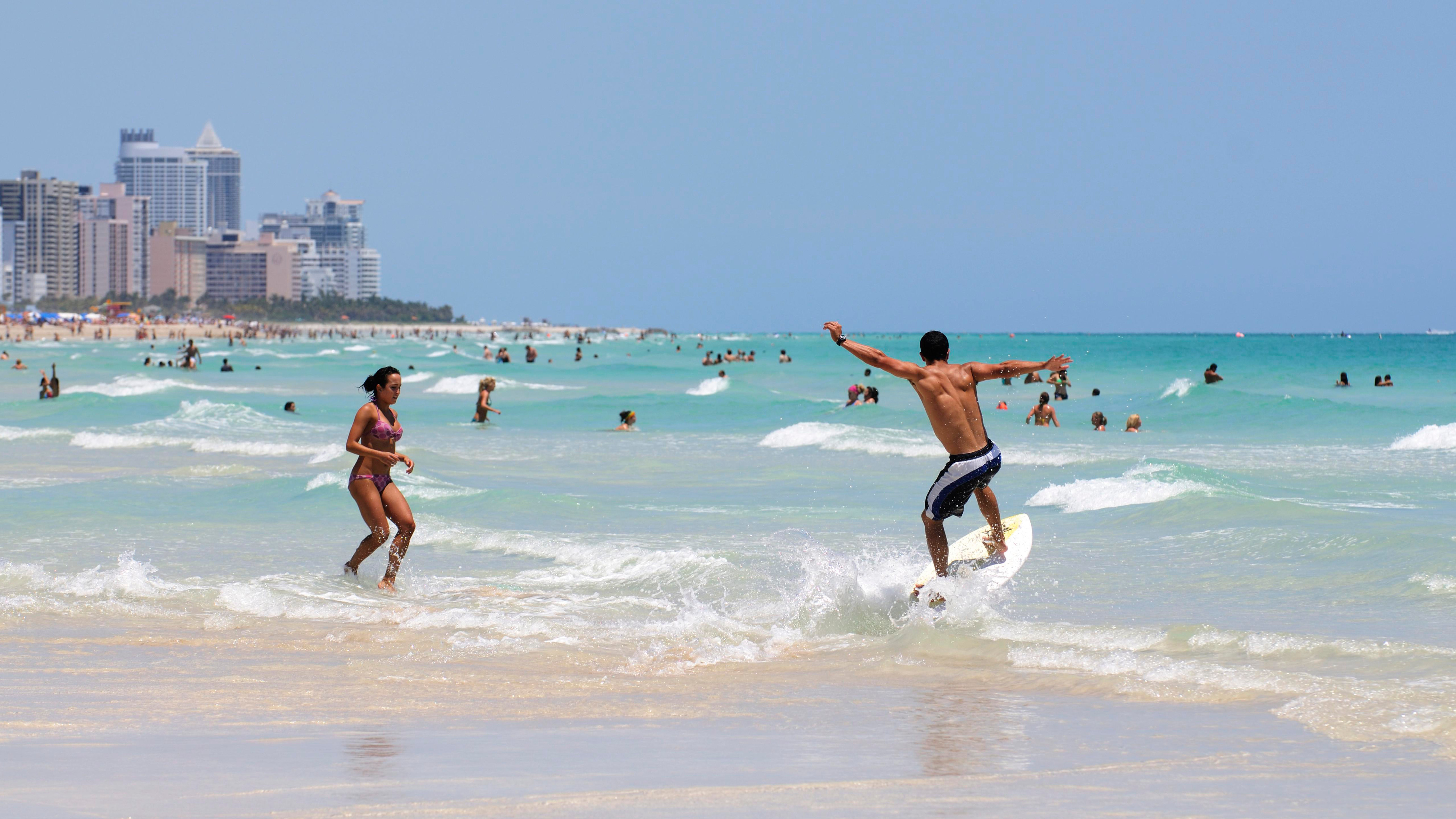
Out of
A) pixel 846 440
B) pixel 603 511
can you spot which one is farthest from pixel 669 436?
pixel 603 511

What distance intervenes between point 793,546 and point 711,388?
3532cm

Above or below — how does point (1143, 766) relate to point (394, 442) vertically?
below

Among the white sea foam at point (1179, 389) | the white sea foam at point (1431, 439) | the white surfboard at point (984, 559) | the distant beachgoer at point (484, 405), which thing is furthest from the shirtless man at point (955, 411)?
the white sea foam at point (1179, 389)

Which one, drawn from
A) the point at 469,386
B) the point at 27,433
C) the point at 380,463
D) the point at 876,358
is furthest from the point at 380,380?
the point at 469,386

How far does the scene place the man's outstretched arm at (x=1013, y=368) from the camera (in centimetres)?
729

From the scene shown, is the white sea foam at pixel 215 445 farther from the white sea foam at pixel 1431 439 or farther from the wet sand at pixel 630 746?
the white sea foam at pixel 1431 439

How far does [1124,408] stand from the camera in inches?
1407

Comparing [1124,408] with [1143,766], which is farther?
[1124,408]

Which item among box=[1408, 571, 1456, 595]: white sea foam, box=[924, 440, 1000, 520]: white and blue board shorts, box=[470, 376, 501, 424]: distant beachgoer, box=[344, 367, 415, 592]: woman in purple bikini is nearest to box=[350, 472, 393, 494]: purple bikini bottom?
box=[344, 367, 415, 592]: woman in purple bikini

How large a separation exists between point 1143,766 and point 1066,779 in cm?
40

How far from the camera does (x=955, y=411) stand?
744cm

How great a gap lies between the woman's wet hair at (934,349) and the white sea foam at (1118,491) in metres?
7.00

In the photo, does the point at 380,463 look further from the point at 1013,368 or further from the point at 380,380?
the point at 1013,368

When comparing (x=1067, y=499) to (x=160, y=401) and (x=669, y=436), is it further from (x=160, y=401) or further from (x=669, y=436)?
(x=160, y=401)
